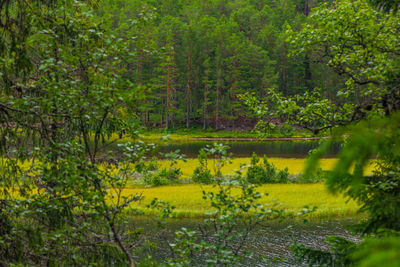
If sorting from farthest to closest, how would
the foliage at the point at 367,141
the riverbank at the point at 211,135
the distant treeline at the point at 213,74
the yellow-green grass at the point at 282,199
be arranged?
the distant treeline at the point at 213,74, the riverbank at the point at 211,135, the yellow-green grass at the point at 282,199, the foliage at the point at 367,141

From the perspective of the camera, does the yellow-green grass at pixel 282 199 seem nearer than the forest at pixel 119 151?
No

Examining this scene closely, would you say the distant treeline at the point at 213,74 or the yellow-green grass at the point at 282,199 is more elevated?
the distant treeline at the point at 213,74

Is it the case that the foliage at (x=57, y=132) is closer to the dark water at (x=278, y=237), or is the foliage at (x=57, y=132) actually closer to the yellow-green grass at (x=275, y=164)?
the dark water at (x=278, y=237)

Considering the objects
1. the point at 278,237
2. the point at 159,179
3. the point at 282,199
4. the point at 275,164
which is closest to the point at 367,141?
the point at 278,237

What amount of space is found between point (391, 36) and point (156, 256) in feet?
33.1

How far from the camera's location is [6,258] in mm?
4730

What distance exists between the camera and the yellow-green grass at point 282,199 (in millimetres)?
19062

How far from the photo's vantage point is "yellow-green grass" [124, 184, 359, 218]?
1906 cm

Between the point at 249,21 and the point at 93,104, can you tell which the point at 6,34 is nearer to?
the point at 93,104

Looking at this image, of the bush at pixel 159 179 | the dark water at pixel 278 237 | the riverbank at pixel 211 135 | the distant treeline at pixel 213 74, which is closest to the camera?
the dark water at pixel 278 237

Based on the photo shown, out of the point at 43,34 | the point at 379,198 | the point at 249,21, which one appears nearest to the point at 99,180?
the point at 43,34

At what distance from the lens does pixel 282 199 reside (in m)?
21.0

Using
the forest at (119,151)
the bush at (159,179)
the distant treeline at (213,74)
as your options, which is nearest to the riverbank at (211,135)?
the distant treeline at (213,74)

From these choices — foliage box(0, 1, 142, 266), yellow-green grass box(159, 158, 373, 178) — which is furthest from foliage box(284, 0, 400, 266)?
yellow-green grass box(159, 158, 373, 178)
